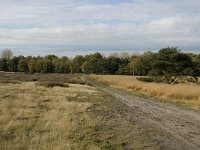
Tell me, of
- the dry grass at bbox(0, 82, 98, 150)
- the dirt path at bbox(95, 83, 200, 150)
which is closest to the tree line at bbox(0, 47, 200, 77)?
the dirt path at bbox(95, 83, 200, 150)

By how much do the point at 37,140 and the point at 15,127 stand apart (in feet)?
9.58

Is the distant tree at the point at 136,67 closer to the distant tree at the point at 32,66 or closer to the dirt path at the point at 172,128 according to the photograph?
the distant tree at the point at 32,66

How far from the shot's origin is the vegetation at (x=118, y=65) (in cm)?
4981

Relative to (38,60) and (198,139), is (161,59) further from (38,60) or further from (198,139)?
(38,60)

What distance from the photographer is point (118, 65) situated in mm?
139875

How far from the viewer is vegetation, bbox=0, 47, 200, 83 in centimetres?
4981

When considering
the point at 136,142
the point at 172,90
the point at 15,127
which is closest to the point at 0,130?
the point at 15,127

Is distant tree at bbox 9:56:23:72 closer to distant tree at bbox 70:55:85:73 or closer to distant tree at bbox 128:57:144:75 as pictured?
distant tree at bbox 70:55:85:73

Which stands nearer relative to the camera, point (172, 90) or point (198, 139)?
point (198, 139)

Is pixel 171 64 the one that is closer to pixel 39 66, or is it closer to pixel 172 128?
pixel 172 128

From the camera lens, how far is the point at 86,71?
145 metres

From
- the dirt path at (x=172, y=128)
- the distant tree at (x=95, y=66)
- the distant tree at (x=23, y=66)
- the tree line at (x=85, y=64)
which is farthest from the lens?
the distant tree at (x=23, y=66)

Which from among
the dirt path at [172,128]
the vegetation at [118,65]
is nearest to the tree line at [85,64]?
the vegetation at [118,65]

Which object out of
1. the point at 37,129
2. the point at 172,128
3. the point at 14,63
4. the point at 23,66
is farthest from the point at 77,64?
the point at 37,129
